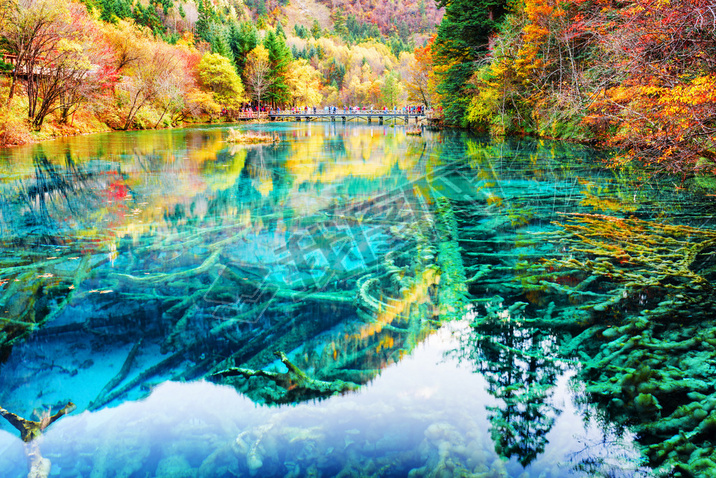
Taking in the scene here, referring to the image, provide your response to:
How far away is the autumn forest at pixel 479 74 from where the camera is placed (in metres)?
8.21

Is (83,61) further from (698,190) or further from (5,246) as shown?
(698,190)

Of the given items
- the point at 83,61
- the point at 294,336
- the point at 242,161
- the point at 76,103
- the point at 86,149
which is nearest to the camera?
the point at 294,336

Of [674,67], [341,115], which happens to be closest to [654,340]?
[674,67]

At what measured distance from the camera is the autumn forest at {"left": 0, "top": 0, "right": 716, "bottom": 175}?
821 cm

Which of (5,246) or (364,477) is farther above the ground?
(5,246)

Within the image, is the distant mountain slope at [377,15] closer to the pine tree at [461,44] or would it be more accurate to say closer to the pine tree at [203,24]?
the pine tree at [203,24]

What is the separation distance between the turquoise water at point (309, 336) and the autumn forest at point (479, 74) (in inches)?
92.9

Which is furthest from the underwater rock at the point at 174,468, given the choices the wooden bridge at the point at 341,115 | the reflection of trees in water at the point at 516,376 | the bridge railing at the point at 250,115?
the bridge railing at the point at 250,115

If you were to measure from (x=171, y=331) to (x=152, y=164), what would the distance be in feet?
42.8

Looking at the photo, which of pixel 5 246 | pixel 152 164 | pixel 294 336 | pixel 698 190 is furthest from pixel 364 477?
pixel 152 164

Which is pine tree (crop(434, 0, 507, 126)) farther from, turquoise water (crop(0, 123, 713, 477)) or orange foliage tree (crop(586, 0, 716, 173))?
turquoise water (crop(0, 123, 713, 477))

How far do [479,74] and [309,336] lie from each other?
2652 centimetres

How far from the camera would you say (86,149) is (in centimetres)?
2012

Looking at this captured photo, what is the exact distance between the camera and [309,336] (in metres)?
4.52
